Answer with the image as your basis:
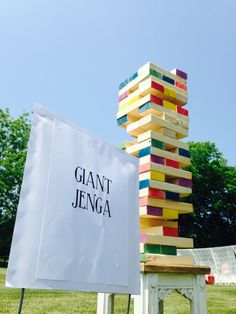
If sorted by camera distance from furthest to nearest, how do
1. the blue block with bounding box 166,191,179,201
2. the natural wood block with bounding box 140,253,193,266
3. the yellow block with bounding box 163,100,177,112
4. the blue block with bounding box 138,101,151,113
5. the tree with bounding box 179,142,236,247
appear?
the tree with bounding box 179,142,236,247
the yellow block with bounding box 163,100,177,112
the blue block with bounding box 138,101,151,113
the blue block with bounding box 166,191,179,201
the natural wood block with bounding box 140,253,193,266

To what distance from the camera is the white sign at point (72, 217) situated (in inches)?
49.9

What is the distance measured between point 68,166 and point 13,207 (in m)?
21.3

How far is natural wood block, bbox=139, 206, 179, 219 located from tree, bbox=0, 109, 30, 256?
18.8 m

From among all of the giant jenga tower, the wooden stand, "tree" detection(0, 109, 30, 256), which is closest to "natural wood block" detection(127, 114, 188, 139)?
the giant jenga tower

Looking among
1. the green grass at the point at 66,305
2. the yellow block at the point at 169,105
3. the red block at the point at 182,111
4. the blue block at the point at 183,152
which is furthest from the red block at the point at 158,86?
the green grass at the point at 66,305

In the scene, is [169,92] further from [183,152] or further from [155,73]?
[183,152]

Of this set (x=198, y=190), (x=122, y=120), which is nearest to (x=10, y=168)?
(x=198, y=190)

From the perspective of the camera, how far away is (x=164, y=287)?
1963 millimetres

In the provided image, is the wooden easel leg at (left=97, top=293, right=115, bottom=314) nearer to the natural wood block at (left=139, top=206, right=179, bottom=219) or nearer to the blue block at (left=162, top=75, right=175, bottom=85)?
the natural wood block at (left=139, top=206, right=179, bottom=219)

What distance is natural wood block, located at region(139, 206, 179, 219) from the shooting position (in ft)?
7.22

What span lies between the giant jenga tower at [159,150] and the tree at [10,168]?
1854 centimetres

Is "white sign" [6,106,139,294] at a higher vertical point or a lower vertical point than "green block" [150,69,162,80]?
lower

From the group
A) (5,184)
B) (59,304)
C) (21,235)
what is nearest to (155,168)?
(21,235)

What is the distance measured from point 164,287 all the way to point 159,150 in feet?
3.18
